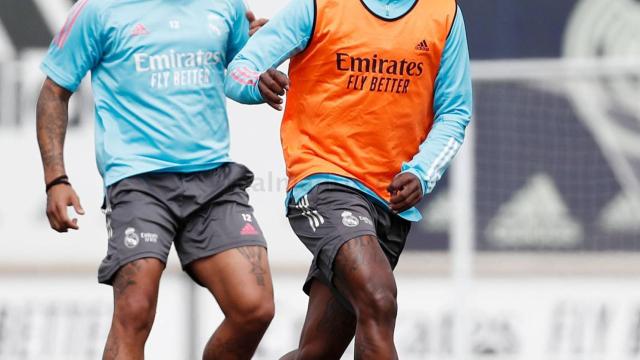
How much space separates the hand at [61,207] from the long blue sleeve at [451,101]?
1.56 meters

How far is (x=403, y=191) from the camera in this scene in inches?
282

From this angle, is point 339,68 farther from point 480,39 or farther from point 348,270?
point 480,39

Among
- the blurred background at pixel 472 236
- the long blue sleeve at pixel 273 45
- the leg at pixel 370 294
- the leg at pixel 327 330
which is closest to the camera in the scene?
the leg at pixel 370 294

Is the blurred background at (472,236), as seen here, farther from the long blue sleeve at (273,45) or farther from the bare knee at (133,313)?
the bare knee at (133,313)

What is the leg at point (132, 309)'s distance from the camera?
7234mm

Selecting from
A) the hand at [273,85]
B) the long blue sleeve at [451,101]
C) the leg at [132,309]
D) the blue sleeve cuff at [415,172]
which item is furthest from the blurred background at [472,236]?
the hand at [273,85]

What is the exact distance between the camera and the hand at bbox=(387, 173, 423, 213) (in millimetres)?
7164

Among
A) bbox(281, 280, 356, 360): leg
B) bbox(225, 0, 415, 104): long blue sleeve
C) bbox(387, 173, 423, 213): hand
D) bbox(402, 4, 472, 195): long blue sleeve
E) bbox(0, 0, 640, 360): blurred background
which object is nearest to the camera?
bbox(387, 173, 423, 213): hand

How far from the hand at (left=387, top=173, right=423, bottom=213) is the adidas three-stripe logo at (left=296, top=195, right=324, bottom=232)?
35 centimetres

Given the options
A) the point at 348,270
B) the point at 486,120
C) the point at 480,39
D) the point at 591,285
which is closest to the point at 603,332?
the point at 591,285

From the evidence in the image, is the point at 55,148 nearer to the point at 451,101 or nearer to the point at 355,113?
the point at 355,113

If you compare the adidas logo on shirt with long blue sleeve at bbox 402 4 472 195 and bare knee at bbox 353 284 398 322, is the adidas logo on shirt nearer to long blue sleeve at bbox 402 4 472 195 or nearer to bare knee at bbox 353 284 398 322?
long blue sleeve at bbox 402 4 472 195

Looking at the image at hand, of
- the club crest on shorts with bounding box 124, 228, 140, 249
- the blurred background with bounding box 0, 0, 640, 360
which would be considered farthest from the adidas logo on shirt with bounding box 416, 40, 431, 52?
the blurred background with bounding box 0, 0, 640, 360

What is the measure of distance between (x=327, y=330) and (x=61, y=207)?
1.37 meters
